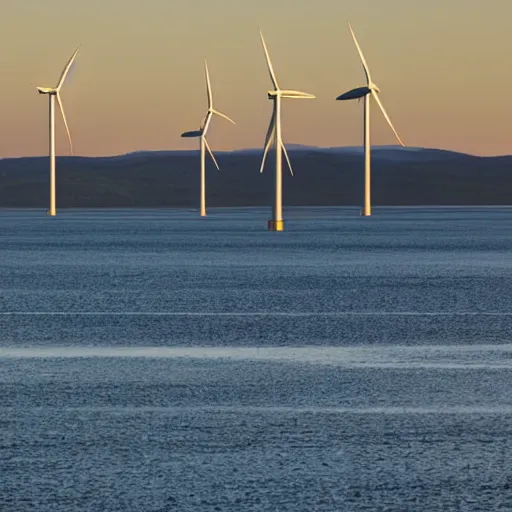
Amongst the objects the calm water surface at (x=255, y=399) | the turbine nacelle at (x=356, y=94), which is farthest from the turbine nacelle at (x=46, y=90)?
the calm water surface at (x=255, y=399)

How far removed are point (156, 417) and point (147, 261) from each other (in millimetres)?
32491

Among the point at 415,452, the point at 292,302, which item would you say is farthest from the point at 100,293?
the point at 415,452

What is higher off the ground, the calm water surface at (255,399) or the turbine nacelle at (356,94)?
the turbine nacelle at (356,94)

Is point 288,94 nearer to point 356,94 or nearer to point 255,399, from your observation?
point 356,94

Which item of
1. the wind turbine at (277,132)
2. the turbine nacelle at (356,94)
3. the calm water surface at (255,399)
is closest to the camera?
the calm water surface at (255,399)

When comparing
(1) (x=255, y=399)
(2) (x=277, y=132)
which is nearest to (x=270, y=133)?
(2) (x=277, y=132)

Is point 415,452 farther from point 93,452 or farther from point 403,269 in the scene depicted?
point 403,269

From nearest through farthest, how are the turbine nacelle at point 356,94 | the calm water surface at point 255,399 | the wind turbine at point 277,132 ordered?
the calm water surface at point 255,399
the wind turbine at point 277,132
the turbine nacelle at point 356,94

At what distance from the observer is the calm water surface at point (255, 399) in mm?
8656

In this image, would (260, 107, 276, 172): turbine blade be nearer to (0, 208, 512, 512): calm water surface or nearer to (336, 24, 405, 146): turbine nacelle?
(336, 24, 405, 146): turbine nacelle

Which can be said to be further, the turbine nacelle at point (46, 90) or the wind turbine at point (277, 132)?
the turbine nacelle at point (46, 90)

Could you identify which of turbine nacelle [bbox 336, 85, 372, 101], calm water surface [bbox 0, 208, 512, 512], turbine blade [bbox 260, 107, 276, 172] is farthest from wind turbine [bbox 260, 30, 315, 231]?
calm water surface [bbox 0, 208, 512, 512]

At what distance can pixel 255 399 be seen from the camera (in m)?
12.5

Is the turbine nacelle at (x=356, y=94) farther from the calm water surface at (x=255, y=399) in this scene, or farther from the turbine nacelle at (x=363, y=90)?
the calm water surface at (x=255, y=399)
